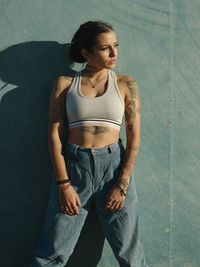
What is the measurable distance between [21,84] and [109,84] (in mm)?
737

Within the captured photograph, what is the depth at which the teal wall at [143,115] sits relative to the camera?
8.11ft

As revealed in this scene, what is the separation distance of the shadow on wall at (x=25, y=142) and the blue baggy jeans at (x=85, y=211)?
1.10 feet

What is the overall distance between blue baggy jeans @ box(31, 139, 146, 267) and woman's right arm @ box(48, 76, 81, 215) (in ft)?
0.20

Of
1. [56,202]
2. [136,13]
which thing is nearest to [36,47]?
[136,13]

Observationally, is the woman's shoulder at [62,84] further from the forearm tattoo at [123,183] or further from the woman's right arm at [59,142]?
the forearm tattoo at [123,183]

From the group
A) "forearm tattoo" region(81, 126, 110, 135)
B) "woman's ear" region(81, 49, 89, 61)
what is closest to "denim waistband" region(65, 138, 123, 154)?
"forearm tattoo" region(81, 126, 110, 135)

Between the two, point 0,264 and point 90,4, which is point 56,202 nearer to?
point 0,264

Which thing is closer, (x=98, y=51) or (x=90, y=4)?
(x=98, y=51)

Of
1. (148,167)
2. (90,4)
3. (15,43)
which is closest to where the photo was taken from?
(15,43)

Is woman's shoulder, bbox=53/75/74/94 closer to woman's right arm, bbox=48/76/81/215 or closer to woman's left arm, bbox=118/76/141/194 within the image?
woman's right arm, bbox=48/76/81/215

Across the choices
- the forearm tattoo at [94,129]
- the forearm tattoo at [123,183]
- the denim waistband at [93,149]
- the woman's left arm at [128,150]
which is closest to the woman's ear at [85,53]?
the woman's left arm at [128,150]

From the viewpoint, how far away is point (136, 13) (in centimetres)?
270

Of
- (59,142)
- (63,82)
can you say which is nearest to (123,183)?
(59,142)

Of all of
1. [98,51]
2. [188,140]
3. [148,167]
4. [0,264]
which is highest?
[98,51]
